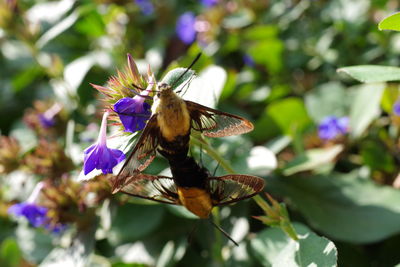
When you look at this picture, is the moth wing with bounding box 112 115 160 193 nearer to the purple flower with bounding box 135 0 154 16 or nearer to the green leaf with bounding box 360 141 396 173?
the green leaf with bounding box 360 141 396 173

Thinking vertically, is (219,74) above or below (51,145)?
above

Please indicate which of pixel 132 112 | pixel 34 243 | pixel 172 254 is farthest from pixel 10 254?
pixel 132 112

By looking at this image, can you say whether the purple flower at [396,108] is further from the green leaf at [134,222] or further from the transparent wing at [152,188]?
the transparent wing at [152,188]

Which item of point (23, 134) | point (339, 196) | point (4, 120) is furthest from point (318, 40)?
point (4, 120)

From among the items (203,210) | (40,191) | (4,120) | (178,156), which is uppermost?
(178,156)

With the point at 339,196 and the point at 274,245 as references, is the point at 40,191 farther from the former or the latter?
the point at 339,196

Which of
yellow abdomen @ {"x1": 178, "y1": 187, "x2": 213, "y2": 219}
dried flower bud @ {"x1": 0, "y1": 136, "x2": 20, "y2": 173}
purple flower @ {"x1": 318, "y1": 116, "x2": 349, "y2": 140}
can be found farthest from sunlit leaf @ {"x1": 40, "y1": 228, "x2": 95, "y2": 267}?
purple flower @ {"x1": 318, "y1": 116, "x2": 349, "y2": 140}
